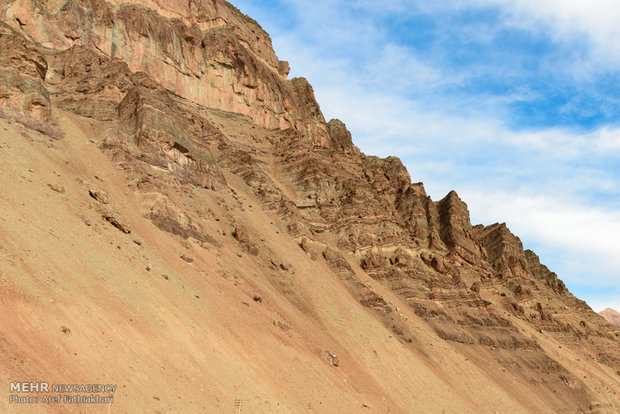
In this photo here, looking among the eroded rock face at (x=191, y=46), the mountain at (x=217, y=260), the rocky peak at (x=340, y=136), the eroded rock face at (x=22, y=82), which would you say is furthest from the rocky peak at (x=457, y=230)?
the eroded rock face at (x=22, y=82)

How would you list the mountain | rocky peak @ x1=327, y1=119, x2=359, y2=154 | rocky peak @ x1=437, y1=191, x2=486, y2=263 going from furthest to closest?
1. rocky peak @ x1=327, y1=119, x2=359, y2=154
2. rocky peak @ x1=437, y1=191, x2=486, y2=263
3. the mountain

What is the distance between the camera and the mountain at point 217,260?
13812 mm

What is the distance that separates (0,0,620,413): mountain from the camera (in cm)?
1381

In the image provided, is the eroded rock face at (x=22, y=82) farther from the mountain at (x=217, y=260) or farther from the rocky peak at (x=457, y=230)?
the rocky peak at (x=457, y=230)

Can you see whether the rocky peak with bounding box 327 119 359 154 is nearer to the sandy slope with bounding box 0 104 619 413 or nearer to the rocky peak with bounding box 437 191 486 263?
the rocky peak with bounding box 437 191 486 263

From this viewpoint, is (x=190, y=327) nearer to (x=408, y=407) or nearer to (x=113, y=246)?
(x=113, y=246)

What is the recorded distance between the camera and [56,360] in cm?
1097

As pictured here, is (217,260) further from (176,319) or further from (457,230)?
(457,230)

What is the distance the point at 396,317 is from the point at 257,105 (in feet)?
132

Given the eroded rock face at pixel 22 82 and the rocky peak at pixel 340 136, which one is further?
the rocky peak at pixel 340 136

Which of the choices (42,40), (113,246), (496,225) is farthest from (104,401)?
(496,225)

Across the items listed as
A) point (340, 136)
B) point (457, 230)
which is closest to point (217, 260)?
point (457, 230)

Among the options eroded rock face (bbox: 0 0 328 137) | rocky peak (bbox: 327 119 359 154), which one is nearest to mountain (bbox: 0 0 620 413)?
eroded rock face (bbox: 0 0 328 137)

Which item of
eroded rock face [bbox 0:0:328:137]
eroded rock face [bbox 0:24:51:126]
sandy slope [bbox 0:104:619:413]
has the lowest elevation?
sandy slope [bbox 0:104:619:413]
